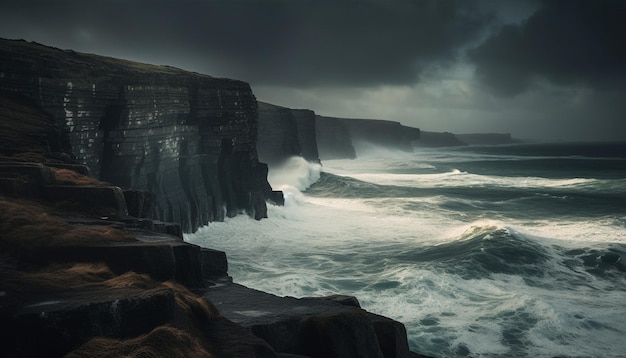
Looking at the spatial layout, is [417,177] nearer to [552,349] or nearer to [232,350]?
[552,349]

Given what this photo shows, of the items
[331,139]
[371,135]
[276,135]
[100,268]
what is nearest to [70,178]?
[100,268]

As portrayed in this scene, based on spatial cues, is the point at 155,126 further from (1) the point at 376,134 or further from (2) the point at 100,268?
(1) the point at 376,134

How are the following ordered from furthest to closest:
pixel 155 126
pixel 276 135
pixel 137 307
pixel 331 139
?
1. pixel 331 139
2. pixel 276 135
3. pixel 155 126
4. pixel 137 307

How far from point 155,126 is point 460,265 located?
18.8 m

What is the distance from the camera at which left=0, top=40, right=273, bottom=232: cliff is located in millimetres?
24844

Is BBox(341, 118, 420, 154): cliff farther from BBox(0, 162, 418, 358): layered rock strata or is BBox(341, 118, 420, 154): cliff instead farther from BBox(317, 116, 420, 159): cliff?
BBox(0, 162, 418, 358): layered rock strata

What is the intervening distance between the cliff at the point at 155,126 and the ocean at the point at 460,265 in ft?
8.26

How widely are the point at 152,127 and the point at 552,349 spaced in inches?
939

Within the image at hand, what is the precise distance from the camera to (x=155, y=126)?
104 feet

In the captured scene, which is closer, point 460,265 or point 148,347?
point 148,347

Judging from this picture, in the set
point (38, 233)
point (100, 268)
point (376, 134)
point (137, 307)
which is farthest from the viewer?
point (376, 134)

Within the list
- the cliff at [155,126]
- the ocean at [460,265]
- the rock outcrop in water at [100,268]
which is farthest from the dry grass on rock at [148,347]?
the cliff at [155,126]

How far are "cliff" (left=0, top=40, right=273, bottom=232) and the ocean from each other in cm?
252

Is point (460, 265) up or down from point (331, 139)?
down
